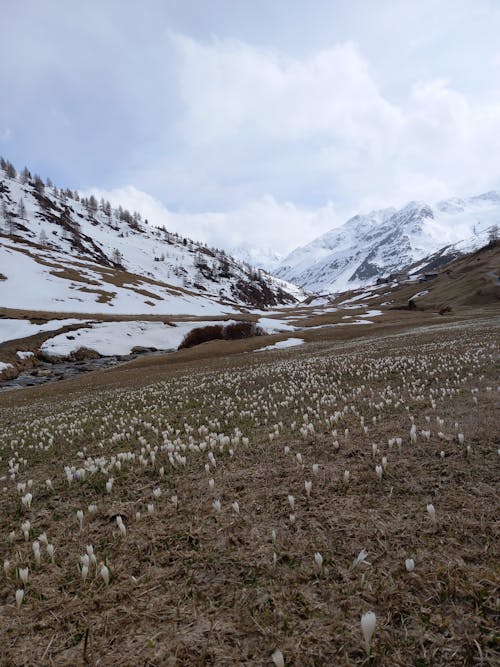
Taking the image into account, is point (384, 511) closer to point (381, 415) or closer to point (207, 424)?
point (381, 415)

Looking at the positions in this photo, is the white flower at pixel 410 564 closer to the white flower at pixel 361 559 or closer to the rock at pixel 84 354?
the white flower at pixel 361 559

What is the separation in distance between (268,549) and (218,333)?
58.0 meters

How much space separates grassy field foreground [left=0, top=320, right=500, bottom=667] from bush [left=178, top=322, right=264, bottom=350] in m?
51.0

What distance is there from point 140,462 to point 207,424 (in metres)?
3.50

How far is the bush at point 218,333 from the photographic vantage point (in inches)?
2383

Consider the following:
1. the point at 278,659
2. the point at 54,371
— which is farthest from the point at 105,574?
the point at 54,371

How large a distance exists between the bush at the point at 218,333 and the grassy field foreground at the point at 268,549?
5104 centimetres

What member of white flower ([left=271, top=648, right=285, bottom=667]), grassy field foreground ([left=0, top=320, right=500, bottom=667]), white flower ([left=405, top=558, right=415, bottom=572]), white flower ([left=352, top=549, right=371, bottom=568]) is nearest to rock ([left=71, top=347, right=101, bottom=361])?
grassy field foreground ([left=0, top=320, right=500, bottom=667])

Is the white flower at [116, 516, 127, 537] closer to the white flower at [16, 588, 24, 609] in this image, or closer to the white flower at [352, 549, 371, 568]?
the white flower at [16, 588, 24, 609]

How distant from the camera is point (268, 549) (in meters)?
4.61

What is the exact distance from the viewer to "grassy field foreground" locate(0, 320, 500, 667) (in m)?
3.31

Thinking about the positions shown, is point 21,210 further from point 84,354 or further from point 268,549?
point 268,549

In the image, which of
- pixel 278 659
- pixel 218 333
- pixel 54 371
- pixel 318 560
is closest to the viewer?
pixel 278 659

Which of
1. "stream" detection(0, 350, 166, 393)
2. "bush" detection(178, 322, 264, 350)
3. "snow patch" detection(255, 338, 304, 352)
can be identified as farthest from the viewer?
"bush" detection(178, 322, 264, 350)
